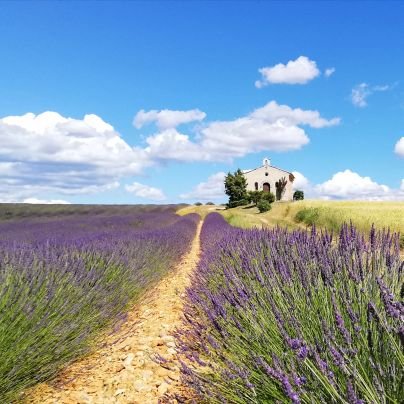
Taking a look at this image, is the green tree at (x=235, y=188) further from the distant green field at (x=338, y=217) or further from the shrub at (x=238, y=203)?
the distant green field at (x=338, y=217)

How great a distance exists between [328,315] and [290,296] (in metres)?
0.43

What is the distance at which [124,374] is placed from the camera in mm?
3078

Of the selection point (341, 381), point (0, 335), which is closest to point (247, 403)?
point (341, 381)

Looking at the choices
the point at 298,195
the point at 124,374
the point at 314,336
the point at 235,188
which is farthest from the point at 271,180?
the point at 314,336

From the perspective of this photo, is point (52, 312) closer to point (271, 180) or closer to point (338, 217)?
point (338, 217)

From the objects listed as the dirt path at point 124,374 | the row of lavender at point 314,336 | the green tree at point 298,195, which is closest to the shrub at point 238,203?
the green tree at point 298,195

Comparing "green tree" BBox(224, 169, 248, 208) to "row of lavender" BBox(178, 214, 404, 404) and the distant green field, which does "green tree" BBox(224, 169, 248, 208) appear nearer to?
the distant green field

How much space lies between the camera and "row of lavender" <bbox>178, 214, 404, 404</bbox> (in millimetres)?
1253

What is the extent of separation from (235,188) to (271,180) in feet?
18.9

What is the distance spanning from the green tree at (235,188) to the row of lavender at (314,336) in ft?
130

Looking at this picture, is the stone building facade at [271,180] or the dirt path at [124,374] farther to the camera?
the stone building facade at [271,180]

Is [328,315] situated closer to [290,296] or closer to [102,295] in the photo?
[290,296]

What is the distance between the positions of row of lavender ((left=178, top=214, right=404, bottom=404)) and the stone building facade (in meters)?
42.6

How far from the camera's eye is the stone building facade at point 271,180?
4534cm
